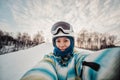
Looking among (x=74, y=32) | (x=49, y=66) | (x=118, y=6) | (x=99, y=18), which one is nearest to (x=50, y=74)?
(x=49, y=66)

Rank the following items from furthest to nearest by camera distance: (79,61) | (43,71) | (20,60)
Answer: (20,60) → (79,61) → (43,71)

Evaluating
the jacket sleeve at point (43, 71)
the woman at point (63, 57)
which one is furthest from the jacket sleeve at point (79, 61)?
the jacket sleeve at point (43, 71)

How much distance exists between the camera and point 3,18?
7.34 feet

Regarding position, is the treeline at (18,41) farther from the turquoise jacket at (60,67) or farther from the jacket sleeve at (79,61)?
the jacket sleeve at (79,61)

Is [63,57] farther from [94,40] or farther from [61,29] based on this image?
[94,40]

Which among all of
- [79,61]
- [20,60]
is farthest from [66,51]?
[20,60]

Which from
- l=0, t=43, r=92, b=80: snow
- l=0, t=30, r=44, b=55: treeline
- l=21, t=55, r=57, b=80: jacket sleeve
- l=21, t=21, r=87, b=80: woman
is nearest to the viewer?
l=21, t=55, r=57, b=80: jacket sleeve

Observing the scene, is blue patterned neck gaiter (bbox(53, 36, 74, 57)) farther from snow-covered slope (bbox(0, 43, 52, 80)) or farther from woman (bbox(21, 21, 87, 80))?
snow-covered slope (bbox(0, 43, 52, 80))

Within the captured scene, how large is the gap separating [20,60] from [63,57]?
1.71 feet

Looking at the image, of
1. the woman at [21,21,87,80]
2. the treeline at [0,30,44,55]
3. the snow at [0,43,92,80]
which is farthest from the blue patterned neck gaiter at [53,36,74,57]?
the treeline at [0,30,44,55]

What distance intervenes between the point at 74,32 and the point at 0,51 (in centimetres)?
93

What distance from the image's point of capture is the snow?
2055mm

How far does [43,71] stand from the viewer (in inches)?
72.2

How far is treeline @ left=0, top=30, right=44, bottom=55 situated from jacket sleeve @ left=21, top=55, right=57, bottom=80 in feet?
0.94
